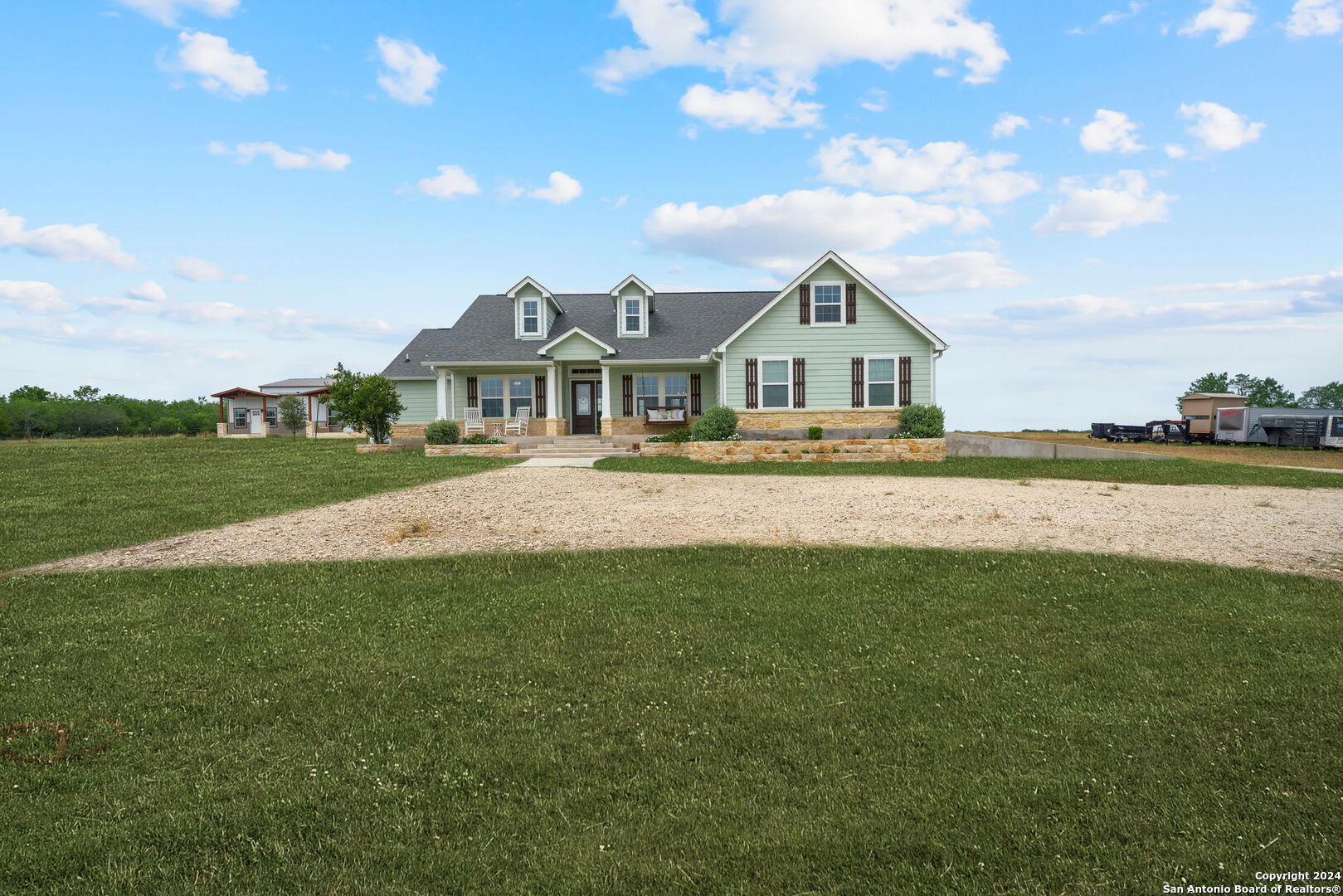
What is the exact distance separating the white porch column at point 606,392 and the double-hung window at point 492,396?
4302mm

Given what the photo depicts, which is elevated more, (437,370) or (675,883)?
(437,370)

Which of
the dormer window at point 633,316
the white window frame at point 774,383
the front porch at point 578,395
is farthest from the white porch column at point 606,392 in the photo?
the white window frame at point 774,383

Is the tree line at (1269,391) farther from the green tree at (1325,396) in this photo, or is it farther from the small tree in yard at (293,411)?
the small tree in yard at (293,411)

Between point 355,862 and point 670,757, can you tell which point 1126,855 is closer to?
point 670,757

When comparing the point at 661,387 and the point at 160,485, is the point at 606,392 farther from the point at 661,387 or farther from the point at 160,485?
the point at 160,485

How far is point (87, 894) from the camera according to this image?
3.35m

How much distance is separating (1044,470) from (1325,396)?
56.1 meters

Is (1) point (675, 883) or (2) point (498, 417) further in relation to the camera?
(2) point (498, 417)

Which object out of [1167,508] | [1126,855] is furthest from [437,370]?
[1126,855]

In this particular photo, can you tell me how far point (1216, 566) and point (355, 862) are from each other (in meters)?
9.22

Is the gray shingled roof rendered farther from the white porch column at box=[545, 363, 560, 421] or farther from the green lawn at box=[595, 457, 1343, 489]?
the green lawn at box=[595, 457, 1343, 489]

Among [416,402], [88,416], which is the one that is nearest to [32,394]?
[88,416]

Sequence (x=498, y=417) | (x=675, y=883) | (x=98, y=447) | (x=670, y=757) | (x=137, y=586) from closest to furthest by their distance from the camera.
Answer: (x=675, y=883) < (x=670, y=757) < (x=137, y=586) < (x=98, y=447) < (x=498, y=417)

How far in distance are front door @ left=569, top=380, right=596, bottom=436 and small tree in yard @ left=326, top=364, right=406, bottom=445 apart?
6.87 m
